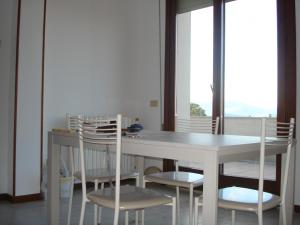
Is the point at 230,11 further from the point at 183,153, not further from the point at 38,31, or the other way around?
the point at 183,153

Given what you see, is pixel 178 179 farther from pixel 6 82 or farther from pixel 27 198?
pixel 6 82

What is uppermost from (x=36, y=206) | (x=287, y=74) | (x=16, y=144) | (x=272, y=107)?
(x=287, y=74)

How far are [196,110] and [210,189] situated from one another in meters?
2.83

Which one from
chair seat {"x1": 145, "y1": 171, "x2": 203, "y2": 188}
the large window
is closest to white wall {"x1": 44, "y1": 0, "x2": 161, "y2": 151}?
the large window

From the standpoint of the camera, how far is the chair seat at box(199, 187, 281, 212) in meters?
1.90

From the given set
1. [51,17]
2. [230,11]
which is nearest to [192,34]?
[230,11]

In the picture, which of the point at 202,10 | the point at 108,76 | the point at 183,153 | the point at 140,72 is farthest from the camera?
the point at 140,72

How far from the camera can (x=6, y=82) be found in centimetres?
376

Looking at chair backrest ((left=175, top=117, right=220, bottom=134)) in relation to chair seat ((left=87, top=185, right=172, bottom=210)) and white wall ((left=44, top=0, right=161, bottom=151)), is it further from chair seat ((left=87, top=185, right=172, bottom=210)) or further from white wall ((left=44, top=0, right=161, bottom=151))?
chair seat ((left=87, top=185, right=172, bottom=210))

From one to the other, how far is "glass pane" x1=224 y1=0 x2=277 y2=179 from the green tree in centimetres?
34

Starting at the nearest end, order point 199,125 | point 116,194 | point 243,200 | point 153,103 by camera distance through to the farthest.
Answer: point 116,194 → point 243,200 → point 199,125 → point 153,103

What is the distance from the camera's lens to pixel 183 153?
1.83 metres

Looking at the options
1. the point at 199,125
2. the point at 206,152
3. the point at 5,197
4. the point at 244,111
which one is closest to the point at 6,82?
the point at 5,197

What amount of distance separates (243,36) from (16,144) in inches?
105
